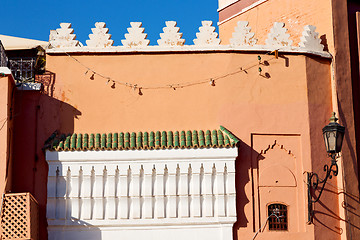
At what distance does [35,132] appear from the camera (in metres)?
11.4

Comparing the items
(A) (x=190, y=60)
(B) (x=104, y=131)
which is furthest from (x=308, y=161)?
(B) (x=104, y=131)

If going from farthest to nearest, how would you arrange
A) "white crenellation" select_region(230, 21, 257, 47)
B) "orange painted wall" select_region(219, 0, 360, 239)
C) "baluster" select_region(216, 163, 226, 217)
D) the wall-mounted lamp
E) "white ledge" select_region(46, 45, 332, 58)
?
"white crenellation" select_region(230, 21, 257, 47) < "white ledge" select_region(46, 45, 332, 58) < "orange painted wall" select_region(219, 0, 360, 239) < "baluster" select_region(216, 163, 226, 217) < the wall-mounted lamp

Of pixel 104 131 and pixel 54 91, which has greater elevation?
pixel 54 91

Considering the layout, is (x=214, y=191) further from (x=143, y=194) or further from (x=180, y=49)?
(x=180, y=49)

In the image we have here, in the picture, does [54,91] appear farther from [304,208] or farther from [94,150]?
[304,208]

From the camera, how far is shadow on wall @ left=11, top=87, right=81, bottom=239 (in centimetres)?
1116

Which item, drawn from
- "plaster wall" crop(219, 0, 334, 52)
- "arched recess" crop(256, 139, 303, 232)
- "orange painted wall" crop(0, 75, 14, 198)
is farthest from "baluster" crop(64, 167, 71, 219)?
"plaster wall" crop(219, 0, 334, 52)

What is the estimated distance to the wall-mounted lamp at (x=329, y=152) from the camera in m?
10.2

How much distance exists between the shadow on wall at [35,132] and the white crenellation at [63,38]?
1.98 ft

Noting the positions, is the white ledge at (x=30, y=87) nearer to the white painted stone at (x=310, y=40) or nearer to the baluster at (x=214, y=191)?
the baluster at (x=214, y=191)

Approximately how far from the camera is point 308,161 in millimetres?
11617

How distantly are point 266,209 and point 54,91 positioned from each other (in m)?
4.20

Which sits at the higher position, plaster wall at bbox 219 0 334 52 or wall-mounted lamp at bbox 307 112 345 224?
plaster wall at bbox 219 0 334 52

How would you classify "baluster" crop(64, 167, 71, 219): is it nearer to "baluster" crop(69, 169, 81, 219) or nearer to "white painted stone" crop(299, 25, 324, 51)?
"baluster" crop(69, 169, 81, 219)
